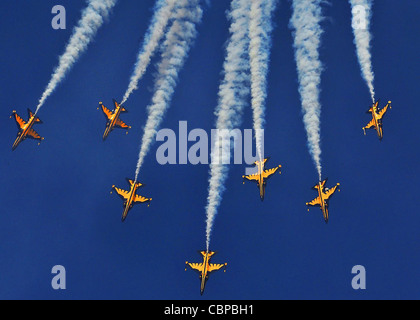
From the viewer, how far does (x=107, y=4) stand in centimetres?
3434

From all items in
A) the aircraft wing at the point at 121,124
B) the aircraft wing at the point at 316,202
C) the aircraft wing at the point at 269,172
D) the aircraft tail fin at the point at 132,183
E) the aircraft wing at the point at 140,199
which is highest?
the aircraft wing at the point at 121,124

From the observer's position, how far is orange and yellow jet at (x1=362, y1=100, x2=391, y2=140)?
38219 millimetres

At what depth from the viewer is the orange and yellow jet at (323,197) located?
38.9 m

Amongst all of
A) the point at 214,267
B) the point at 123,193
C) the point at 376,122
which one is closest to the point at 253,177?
the point at 214,267

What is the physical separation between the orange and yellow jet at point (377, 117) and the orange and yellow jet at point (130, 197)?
2228 cm

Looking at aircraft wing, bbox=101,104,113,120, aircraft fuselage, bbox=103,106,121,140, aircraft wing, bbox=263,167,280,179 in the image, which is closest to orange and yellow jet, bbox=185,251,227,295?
aircraft wing, bbox=263,167,280,179

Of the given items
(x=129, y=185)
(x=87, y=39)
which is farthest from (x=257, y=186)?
(x=87, y=39)

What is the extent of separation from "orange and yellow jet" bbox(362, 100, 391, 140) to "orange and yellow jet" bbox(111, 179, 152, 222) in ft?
73.1

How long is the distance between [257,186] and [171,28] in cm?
1675

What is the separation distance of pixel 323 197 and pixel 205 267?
514 inches

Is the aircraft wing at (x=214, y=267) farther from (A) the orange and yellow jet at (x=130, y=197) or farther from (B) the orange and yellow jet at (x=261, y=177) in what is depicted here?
(A) the orange and yellow jet at (x=130, y=197)

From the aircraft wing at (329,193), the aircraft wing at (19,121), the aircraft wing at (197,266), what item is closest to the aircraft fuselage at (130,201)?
the aircraft wing at (197,266)

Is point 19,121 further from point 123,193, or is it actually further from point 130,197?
point 130,197

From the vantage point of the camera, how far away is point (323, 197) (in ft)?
128
